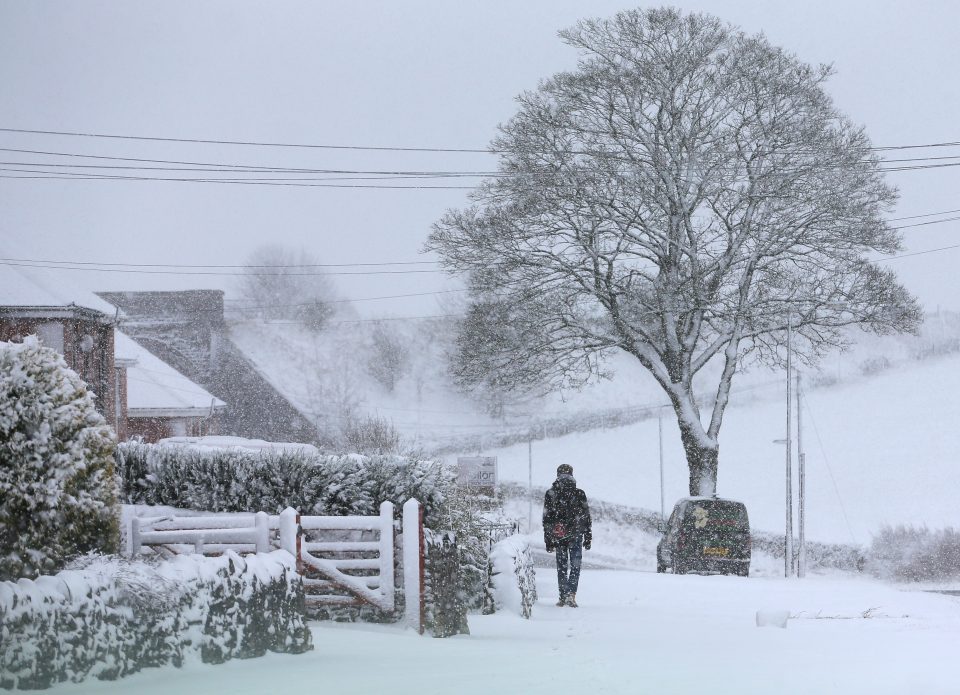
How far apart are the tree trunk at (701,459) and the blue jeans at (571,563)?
41.7 ft

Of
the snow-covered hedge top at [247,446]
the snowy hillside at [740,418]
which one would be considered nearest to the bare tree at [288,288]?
the snowy hillside at [740,418]

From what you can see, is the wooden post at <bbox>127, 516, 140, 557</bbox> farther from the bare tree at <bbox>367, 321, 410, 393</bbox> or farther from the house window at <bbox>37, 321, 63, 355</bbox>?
the bare tree at <bbox>367, 321, 410, 393</bbox>

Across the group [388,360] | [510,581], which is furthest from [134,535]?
[388,360]

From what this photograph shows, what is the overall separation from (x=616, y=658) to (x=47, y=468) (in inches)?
171

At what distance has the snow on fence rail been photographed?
9914mm

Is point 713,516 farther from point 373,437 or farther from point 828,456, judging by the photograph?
point 828,456

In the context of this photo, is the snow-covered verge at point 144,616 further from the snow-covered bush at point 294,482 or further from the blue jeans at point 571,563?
the blue jeans at point 571,563

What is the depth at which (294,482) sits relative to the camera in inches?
469

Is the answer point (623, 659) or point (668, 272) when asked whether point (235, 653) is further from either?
point (668, 272)

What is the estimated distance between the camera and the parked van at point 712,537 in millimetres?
19375

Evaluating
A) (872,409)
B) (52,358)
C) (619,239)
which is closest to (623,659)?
(52,358)

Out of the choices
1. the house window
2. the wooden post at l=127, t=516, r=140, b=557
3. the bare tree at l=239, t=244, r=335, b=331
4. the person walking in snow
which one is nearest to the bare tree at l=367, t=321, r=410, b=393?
the bare tree at l=239, t=244, r=335, b=331

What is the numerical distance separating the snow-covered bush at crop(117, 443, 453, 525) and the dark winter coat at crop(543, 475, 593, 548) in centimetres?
141

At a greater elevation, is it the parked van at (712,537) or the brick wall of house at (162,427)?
the brick wall of house at (162,427)
